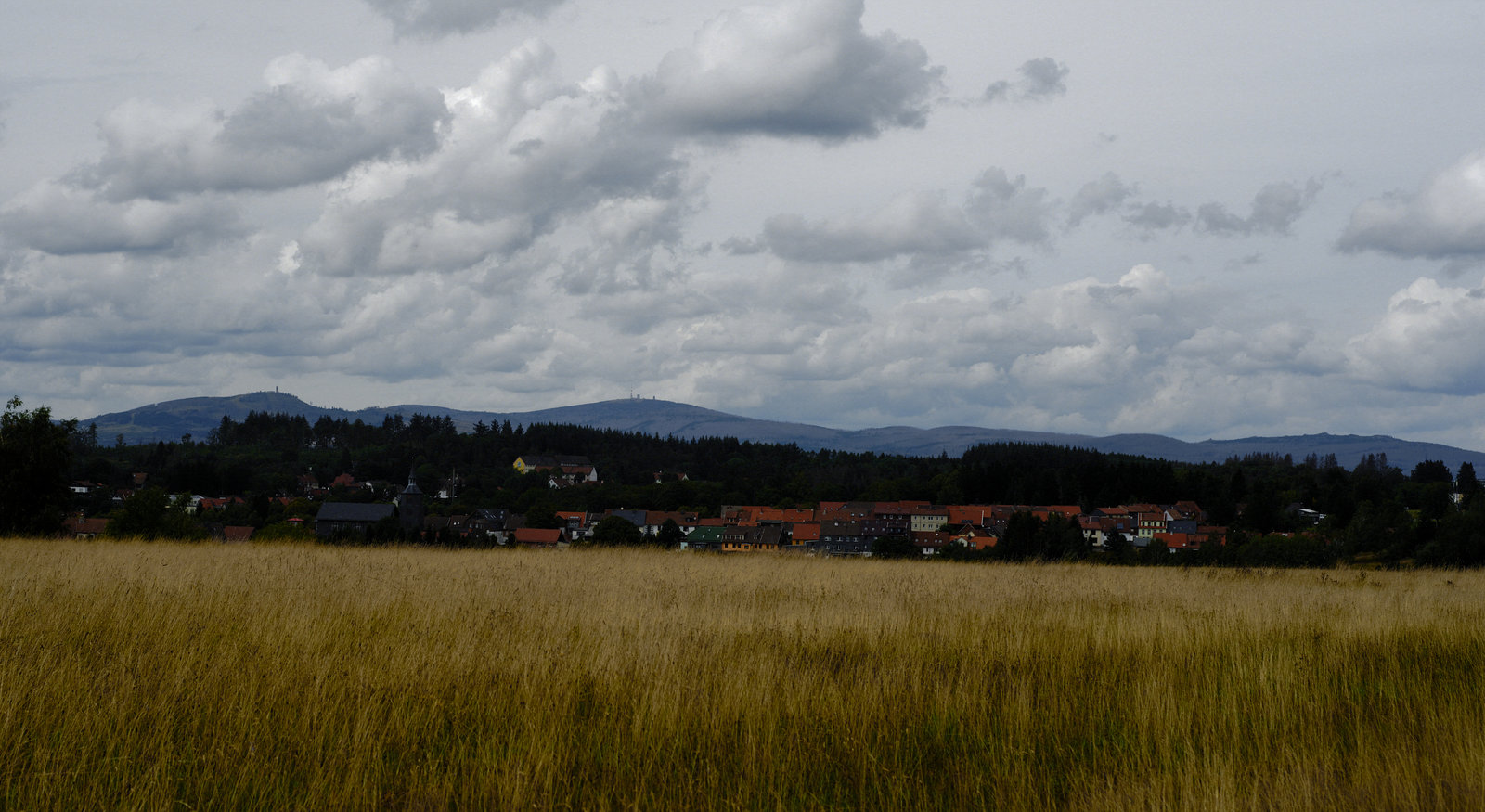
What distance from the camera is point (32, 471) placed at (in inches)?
1137

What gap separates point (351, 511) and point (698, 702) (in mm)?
119691

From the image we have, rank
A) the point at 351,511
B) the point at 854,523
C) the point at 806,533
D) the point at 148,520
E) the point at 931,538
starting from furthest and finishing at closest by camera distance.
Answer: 1. the point at 351,511
2. the point at 854,523
3. the point at 931,538
4. the point at 806,533
5. the point at 148,520

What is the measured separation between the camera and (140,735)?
578 cm

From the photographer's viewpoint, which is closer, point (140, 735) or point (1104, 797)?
point (1104, 797)

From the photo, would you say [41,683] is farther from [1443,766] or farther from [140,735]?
[1443,766]

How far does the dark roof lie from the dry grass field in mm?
109718

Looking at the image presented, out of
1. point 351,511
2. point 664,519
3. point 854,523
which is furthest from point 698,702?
point 664,519

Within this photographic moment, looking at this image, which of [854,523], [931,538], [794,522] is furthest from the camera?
[794,522]

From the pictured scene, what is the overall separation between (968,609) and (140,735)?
27.9 feet

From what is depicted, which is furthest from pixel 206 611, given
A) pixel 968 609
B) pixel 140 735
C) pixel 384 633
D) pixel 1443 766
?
pixel 1443 766

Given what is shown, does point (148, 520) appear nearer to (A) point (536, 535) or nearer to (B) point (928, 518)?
(A) point (536, 535)

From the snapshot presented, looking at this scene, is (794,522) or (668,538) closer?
(668,538)

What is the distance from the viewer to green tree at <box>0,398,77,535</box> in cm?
2847

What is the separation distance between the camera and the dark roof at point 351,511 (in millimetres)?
113750
